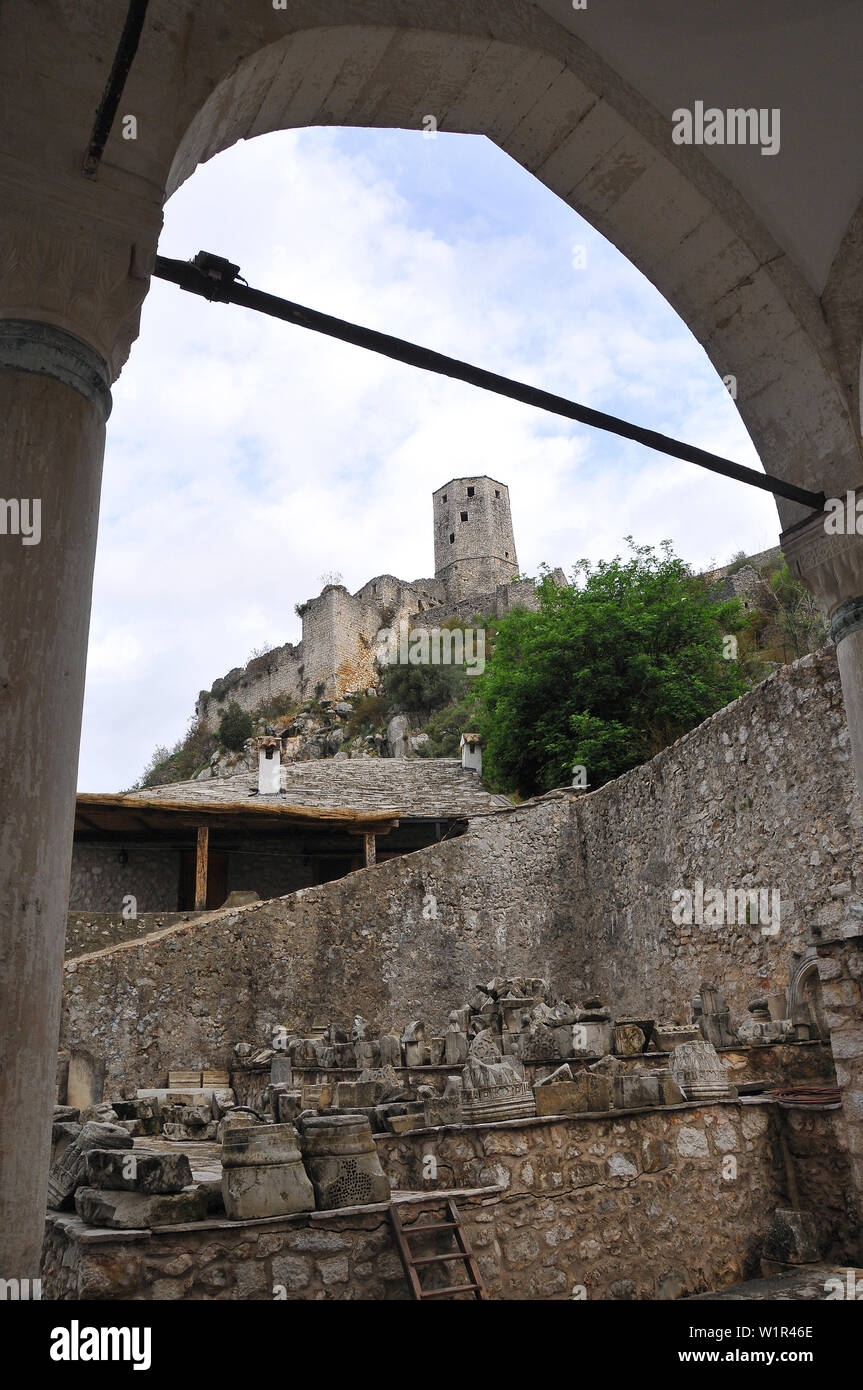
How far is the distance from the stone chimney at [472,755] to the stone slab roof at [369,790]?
161 millimetres

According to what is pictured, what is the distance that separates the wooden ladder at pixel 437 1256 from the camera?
4.04 metres

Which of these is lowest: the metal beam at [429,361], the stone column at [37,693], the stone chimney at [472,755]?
the stone column at [37,693]

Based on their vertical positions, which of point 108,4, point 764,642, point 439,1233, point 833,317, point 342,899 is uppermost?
point 764,642

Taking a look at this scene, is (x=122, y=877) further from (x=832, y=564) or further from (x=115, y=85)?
(x=115, y=85)

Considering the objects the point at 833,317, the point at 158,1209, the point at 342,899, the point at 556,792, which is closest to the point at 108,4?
the point at 833,317

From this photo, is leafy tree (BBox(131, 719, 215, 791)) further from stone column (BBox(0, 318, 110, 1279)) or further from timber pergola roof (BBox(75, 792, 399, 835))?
stone column (BBox(0, 318, 110, 1279))

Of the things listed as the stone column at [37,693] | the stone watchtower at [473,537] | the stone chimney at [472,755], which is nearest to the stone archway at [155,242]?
the stone column at [37,693]

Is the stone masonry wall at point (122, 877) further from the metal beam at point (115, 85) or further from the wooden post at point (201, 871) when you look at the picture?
the metal beam at point (115, 85)

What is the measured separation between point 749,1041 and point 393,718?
3222 cm

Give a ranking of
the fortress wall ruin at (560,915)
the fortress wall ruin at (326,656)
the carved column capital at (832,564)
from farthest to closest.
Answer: the fortress wall ruin at (326,656)
the fortress wall ruin at (560,915)
the carved column capital at (832,564)

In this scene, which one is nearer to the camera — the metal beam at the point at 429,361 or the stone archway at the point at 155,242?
the stone archway at the point at 155,242

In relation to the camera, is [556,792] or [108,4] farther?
[556,792]

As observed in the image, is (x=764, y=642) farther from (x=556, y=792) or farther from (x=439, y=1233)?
(x=439, y=1233)
